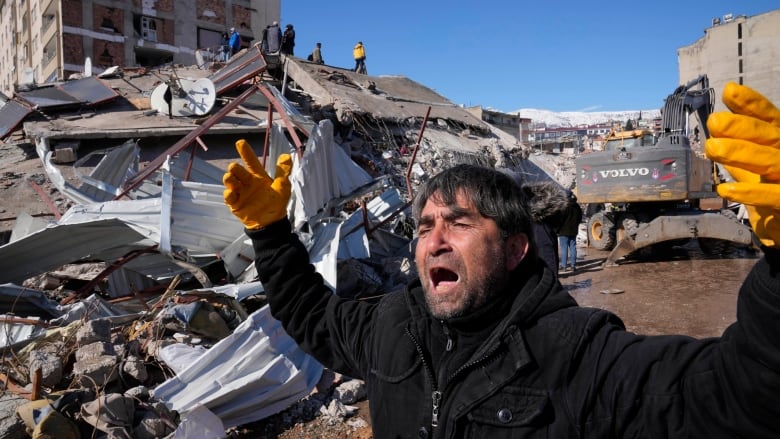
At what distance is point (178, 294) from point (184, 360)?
979mm

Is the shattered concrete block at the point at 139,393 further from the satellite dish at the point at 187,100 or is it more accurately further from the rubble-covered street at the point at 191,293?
the satellite dish at the point at 187,100

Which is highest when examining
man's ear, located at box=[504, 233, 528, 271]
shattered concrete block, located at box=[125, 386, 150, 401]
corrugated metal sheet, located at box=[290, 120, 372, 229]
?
corrugated metal sheet, located at box=[290, 120, 372, 229]

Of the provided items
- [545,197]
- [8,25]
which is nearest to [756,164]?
[545,197]

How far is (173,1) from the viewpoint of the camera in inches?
1235

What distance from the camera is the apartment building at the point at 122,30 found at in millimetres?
28141

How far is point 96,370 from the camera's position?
3.46 metres

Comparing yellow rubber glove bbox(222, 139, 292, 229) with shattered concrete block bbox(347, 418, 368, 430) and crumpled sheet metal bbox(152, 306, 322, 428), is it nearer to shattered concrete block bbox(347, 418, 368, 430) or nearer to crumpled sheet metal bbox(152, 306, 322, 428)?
crumpled sheet metal bbox(152, 306, 322, 428)

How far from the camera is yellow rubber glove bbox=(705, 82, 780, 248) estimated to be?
0.94 meters

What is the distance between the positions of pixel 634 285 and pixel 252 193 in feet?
25.3

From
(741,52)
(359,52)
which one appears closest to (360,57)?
(359,52)

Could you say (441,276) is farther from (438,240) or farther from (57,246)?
(57,246)

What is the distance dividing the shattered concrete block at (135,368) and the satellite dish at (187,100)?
Answer: 10.0 m

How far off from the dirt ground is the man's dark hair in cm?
260

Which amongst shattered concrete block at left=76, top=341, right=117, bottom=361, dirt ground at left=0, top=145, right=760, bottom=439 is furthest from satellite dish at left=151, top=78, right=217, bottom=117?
shattered concrete block at left=76, top=341, right=117, bottom=361
